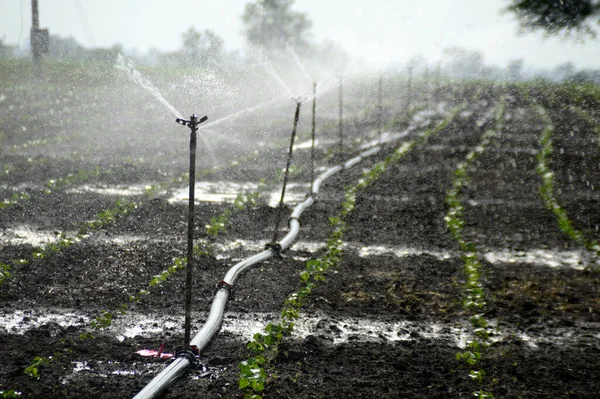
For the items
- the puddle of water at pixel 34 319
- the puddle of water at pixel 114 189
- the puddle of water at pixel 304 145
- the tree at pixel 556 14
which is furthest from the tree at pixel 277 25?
the puddle of water at pixel 34 319

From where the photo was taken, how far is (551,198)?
10.4 meters

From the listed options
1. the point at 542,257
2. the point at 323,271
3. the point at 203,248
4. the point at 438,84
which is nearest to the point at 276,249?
the point at 323,271

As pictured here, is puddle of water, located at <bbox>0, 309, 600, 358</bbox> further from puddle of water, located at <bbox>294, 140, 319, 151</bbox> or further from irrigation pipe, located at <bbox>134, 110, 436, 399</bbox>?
puddle of water, located at <bbox>294, 140, 319, 151</bbox>

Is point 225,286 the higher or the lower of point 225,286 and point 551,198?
the lower

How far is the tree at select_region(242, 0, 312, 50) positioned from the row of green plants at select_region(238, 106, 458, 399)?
56.4 metres

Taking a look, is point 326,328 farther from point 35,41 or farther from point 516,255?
point 35,41

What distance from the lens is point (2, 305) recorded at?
17.4 feet

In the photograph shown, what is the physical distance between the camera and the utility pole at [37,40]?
2352 cm

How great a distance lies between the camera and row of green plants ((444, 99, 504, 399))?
4.11 m

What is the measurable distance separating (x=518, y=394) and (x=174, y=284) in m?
3.58

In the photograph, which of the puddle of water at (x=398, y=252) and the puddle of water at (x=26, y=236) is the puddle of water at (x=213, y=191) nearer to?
the puddle of water at (x=26, y=236)

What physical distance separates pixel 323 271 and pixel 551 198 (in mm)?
5792

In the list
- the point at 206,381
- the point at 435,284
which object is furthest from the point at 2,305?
the point at 435,284

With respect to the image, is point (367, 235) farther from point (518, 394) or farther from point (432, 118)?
point (432, 118)
